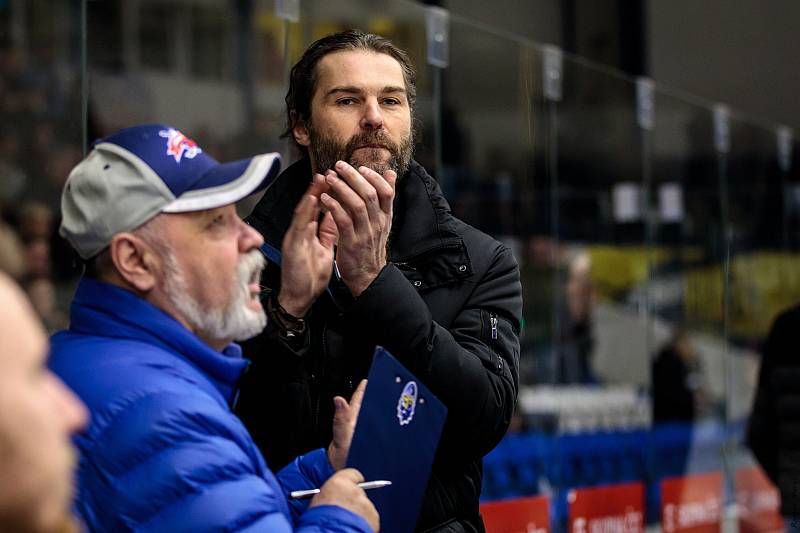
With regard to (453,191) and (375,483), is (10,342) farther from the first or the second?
(453,191)

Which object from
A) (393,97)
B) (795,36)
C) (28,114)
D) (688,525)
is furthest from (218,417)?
(795,36)

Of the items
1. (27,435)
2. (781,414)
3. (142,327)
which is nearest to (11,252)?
(142,327)

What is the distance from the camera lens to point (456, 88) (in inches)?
185

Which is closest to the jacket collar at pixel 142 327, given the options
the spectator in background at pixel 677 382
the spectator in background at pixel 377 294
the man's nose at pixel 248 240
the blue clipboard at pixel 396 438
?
the man's nose at pixel 248 240

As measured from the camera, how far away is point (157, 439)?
5.88ft

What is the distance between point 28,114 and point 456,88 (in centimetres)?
171

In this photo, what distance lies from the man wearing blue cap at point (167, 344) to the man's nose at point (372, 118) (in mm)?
501

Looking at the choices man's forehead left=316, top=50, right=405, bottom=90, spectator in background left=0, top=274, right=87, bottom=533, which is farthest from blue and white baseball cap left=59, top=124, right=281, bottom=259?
spectator in background left=0, top=274, right=87, bottom=533

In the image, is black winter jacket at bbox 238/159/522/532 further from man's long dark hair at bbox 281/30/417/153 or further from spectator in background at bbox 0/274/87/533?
spectator in background at bbox 0/274/87/533

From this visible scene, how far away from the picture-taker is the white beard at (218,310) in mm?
1994

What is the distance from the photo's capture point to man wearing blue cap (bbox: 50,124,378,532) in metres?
1.79

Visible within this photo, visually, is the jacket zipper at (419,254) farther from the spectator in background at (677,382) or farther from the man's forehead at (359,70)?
the spectator in background at (677,382)

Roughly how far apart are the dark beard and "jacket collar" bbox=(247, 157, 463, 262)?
0.05m

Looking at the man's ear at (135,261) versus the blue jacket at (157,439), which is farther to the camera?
the man's ear at (135,261)
